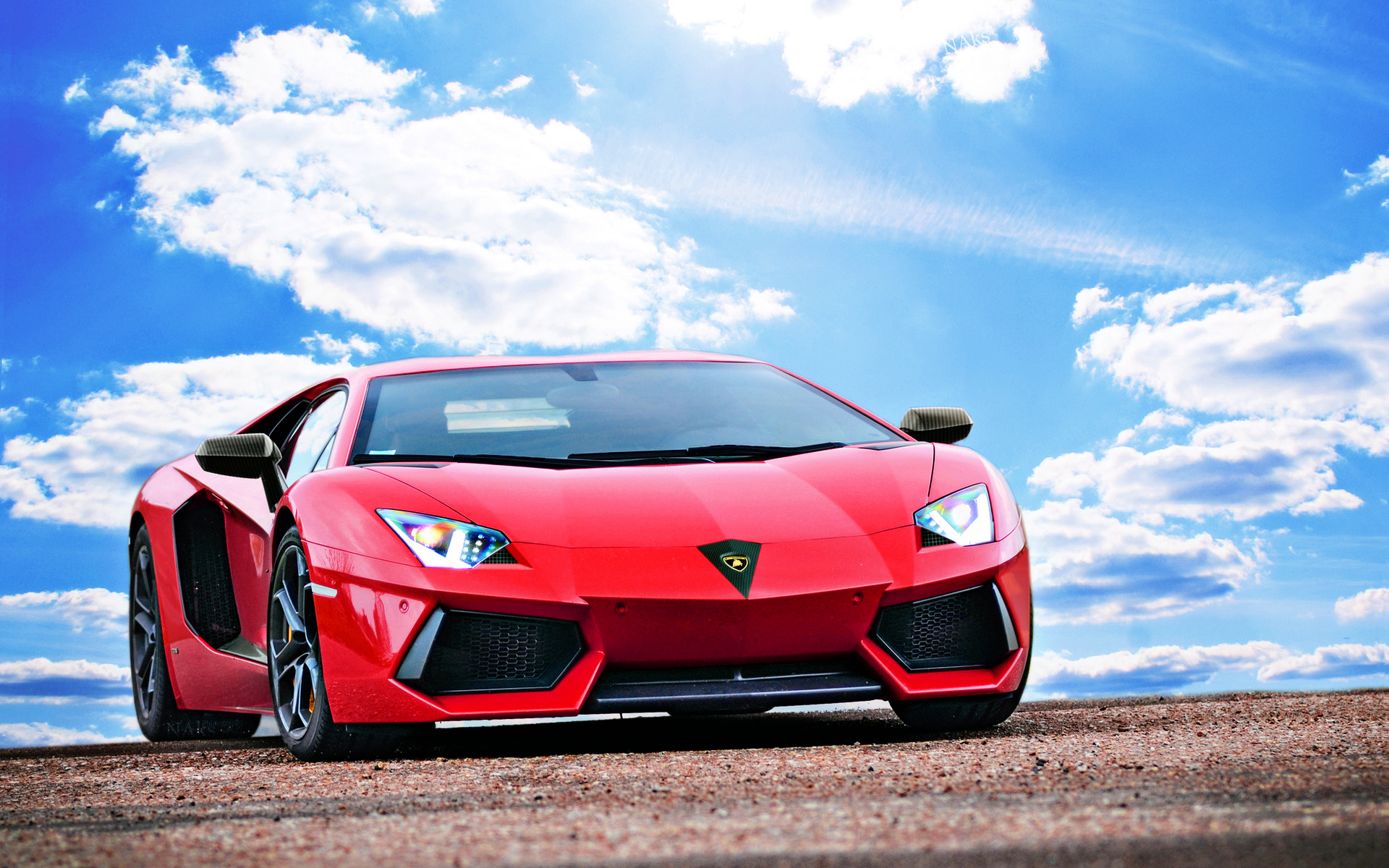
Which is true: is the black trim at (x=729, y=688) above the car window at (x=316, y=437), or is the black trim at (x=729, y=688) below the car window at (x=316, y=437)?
below

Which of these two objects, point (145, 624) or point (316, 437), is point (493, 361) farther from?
point (145, 624)

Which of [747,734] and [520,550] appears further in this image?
[747,734]

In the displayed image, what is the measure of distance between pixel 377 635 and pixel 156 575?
8.97 ft

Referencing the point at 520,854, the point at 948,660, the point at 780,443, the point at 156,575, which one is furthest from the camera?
the point at 156,575

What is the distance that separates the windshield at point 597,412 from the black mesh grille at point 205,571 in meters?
1.28

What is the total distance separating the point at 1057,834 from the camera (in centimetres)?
191

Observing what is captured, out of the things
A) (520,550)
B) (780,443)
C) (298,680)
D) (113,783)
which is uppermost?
(780,443)

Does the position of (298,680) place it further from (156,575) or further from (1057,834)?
(1057,834)

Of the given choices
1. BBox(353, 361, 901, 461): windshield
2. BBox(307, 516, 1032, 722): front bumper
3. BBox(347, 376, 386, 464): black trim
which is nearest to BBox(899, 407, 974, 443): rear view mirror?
BBox(353, 361, 901, 461): windshield

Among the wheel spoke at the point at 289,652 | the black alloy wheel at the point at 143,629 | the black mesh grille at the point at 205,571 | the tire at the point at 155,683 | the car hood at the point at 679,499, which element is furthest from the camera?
the black alloy wheel at the point at 143,629

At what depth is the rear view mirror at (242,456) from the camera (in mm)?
4648

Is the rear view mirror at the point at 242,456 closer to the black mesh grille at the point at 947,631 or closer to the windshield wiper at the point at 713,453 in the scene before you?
the windshield wiper at the point at 713,453

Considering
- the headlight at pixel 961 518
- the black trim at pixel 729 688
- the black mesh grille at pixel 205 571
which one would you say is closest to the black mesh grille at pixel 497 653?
the black trim at pixel 729 688

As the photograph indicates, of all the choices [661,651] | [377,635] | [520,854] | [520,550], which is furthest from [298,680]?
[520,854]
